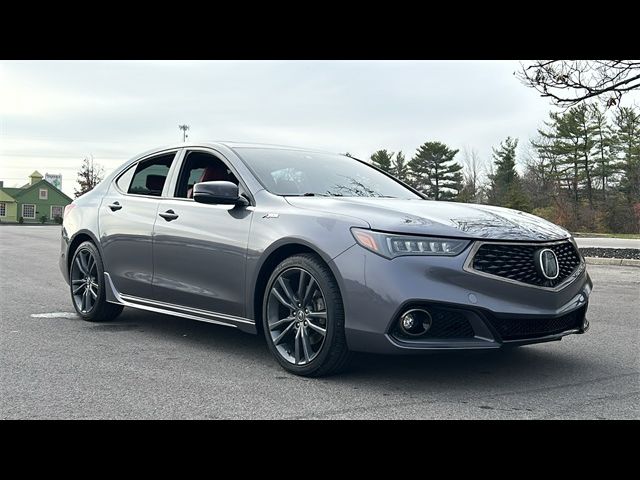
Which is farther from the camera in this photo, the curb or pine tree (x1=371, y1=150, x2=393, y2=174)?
pine tree (x1=371, y1=150, x2=393, y2=174)

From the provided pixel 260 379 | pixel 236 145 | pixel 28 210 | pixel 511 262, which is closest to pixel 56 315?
pixel 236 145

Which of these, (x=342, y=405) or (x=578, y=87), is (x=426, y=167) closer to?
(x=578, y=87)

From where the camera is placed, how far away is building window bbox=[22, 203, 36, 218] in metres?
97.2

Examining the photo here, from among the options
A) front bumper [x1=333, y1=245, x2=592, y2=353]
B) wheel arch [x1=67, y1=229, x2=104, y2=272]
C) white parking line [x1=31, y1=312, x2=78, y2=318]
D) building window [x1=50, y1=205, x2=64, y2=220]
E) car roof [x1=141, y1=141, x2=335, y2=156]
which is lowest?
white parking line [x1=31, y1=312, x2=78, y2=318]

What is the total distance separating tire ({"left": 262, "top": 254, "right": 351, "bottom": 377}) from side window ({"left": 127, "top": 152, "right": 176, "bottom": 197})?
1959 millimetres

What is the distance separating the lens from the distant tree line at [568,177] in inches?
1988

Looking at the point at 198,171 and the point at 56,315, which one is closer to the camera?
the point at 198,171

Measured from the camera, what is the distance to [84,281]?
716 centimetres

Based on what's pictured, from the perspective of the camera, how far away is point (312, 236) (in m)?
4.75

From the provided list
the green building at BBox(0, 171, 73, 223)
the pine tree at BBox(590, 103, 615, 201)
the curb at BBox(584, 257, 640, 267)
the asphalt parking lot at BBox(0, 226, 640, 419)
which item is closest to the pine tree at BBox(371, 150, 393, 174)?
the pine tree at BBox(590, 103, 615, 201)

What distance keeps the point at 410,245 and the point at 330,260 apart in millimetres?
516

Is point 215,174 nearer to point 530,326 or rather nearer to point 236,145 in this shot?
point 236,145

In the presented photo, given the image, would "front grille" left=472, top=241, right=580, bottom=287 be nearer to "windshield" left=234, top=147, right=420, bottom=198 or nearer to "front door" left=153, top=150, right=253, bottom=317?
"windshield" left=234, top=147, right=420, bottom=198

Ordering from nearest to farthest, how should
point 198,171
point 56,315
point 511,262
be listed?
point 511,262 → point 198,171 → point 56,315
